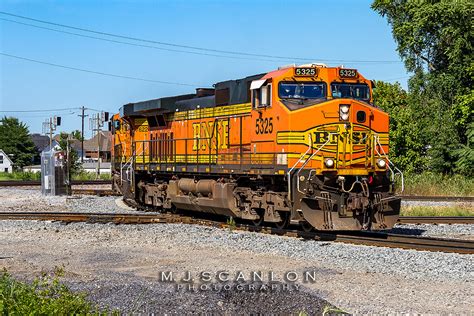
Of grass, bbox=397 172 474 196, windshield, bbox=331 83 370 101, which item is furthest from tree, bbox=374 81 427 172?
windshield, bbox=331 83 370 101

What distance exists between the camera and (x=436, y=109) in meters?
41.8

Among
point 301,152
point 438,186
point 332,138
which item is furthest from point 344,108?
point 438,186

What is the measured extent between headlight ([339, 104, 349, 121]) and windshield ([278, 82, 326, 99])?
64 centimetres

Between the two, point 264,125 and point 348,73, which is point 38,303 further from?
point 348,73

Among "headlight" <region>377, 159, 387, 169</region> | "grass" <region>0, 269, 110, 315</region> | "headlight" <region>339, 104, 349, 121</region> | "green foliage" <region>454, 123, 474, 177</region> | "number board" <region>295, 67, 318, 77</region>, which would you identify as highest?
"number board" <region>295, 67, 318, 77</region>

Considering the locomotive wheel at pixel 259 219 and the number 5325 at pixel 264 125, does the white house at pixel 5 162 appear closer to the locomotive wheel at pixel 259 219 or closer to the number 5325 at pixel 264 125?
the locomotive wheel at pixel 259 219

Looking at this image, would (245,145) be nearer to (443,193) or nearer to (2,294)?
(2,294)

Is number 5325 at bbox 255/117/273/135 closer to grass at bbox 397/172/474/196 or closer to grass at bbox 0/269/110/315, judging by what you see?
grass at bbox 0/269/110/315

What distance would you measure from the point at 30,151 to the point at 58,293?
11729 centimetres

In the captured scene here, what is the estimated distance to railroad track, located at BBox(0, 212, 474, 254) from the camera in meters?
13.7

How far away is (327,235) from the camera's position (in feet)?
50.5

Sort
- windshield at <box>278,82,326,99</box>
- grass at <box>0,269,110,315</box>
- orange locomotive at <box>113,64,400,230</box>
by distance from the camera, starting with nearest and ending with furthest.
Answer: grass at <box>0,269,110,315</box> → orange locomotive at <box>113,64,400,230</box> → windshield at <box>278,82,326,99</box>

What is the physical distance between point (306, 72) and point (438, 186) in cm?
2094

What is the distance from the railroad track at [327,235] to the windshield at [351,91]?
3.25 metres
